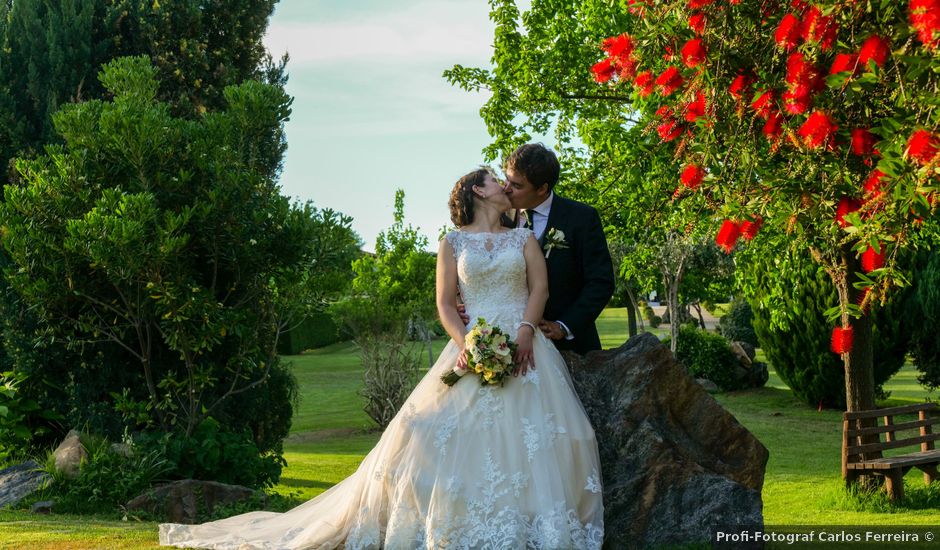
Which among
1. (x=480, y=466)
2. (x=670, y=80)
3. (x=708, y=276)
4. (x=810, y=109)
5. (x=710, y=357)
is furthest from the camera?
(x=708, y=276)

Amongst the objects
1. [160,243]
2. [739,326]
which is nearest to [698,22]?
[160,243]

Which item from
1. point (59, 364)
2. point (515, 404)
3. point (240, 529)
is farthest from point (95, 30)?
point (515, 404)

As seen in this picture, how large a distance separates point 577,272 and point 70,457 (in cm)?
591

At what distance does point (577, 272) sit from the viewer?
21.6ft

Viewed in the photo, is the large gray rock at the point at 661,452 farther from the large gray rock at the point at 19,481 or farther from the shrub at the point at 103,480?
the large gray rock at the point at 19,481

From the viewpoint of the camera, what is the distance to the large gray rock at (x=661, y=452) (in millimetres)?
5844

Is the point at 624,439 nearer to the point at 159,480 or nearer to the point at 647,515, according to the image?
the point at 647,515

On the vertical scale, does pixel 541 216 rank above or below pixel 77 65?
below

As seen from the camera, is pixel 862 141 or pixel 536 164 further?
pixel 536 164

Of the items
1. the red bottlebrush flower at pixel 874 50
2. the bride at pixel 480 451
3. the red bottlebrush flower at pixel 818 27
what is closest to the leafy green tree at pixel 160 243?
the bride at pixel 480 451

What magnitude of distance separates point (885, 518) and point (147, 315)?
7480 millimetres

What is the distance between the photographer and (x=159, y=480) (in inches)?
378

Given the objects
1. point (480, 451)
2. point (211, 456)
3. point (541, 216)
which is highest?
point (541, 216)

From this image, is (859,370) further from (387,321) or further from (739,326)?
(739,326)
